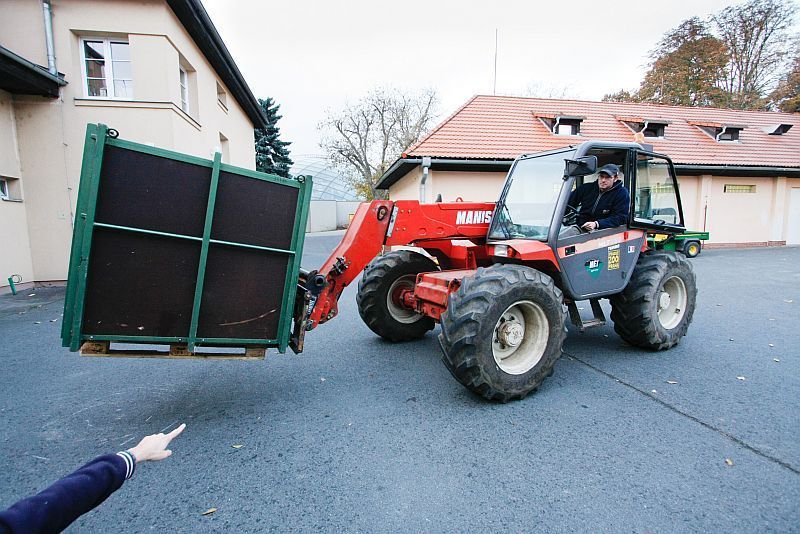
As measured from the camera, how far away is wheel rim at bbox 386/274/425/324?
4977 millimetres

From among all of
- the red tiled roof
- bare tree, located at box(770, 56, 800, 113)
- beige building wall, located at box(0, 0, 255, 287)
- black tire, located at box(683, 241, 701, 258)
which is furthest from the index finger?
bare tree, located at box(770, 56, 800, 113)

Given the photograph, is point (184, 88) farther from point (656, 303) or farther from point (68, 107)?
point (656, 303)

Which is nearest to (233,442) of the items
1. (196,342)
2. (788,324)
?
(196,342)

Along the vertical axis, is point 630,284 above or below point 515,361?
above

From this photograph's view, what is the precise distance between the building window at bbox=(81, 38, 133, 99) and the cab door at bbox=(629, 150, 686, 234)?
10168 millimetres

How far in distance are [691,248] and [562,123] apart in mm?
6657

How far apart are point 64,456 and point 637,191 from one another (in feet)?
18.7

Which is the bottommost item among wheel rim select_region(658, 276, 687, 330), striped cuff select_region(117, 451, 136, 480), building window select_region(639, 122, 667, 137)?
striped cuff select_region(117, 451, 136, 480)

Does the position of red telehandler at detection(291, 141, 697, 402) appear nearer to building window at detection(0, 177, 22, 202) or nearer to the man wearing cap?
the man wearing cap

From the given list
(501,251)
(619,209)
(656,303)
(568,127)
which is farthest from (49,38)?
(568,127)

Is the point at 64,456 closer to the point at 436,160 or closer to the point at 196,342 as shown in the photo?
the point at 196,342

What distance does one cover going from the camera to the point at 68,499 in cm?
116

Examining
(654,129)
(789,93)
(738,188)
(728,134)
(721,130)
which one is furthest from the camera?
(789,93)

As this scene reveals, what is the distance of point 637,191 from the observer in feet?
15.1
